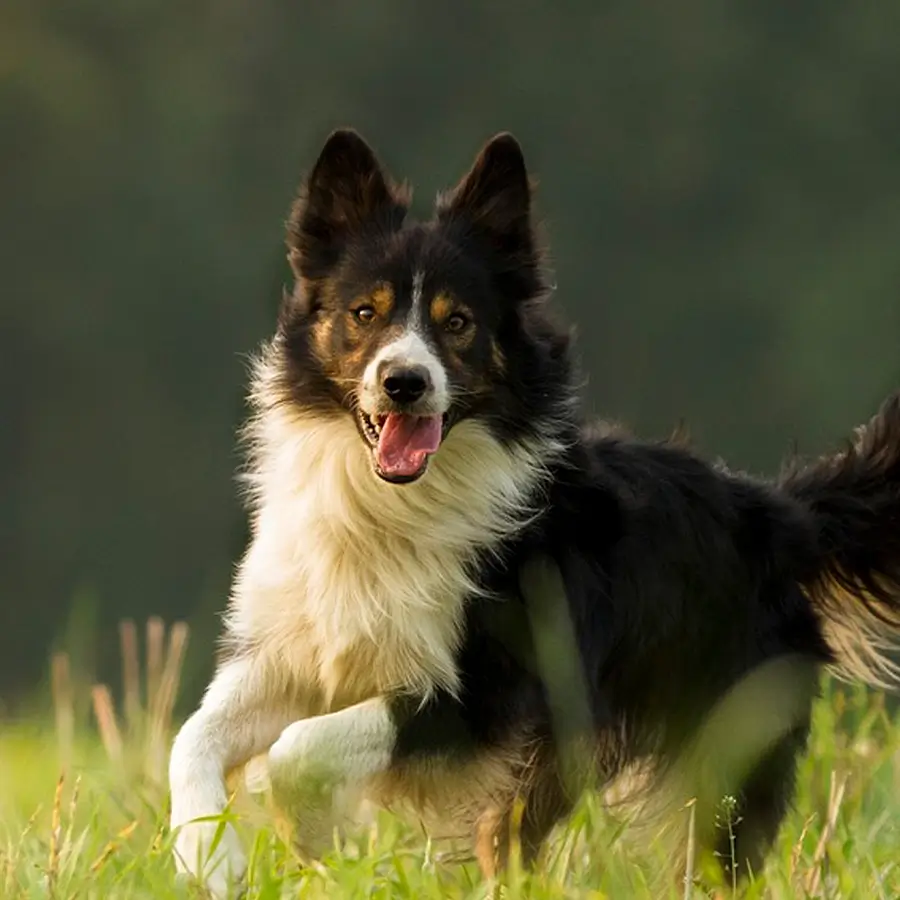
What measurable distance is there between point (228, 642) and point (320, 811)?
69 cm

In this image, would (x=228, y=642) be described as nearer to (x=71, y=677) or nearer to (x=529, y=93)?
(x=71, y=677)

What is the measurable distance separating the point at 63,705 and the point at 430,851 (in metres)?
1.93

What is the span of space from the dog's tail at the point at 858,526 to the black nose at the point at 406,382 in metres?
1.39

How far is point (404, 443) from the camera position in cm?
573

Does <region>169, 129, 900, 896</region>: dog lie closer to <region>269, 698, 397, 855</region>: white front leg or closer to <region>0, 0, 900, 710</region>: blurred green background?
<region>269, 698, 397, 855</region>: white front leg

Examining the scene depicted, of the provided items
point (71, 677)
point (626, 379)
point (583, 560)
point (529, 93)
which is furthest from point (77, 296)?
point (583, 560)

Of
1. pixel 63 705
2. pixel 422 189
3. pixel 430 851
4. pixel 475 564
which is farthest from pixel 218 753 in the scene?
pixel 422 189

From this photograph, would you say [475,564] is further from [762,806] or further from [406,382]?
[762,806]

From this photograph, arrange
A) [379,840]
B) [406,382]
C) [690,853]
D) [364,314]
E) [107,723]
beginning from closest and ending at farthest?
[690,853] < [406,382] < [379,840] < [364,314] < [107,723]

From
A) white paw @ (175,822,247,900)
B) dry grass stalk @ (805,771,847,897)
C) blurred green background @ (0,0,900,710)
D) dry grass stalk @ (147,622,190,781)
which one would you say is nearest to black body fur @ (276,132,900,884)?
dry grass stalk @ (805,771,847,897)

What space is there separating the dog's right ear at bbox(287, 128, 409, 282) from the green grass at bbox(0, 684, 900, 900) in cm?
150

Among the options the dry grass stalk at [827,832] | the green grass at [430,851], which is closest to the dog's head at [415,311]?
the green grass at [430,851]

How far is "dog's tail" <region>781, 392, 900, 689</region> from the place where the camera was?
6.36m

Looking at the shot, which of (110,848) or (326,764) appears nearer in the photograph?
(110,848)
